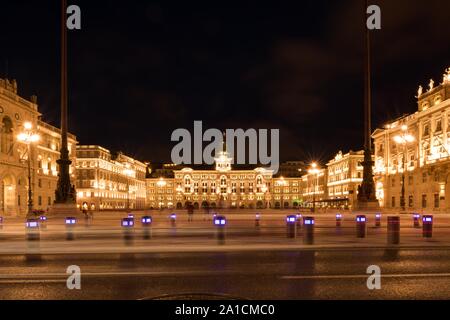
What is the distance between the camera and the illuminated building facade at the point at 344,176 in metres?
123

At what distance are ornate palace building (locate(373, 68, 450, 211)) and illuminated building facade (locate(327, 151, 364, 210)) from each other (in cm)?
2193

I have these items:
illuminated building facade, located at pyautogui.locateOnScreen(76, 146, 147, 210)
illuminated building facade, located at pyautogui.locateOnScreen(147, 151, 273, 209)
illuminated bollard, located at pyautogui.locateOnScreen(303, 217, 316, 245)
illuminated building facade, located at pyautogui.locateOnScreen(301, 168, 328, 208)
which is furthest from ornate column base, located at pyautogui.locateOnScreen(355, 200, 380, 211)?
illuminated building facade, located at pyautogui.locateOnScreen(147, 151, 273, 209)

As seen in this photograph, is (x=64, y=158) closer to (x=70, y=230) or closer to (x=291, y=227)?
(x=70, y=230)

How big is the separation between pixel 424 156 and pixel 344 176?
2202 inches

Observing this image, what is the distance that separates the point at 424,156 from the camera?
74.9m

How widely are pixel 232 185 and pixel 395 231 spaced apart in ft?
573

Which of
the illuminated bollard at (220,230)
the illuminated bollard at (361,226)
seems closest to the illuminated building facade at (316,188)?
the illuminated bollard at (361,226)

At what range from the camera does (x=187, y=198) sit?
188 m

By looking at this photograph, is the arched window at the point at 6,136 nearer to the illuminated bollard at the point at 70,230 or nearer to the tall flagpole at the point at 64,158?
the tall flagpole at the point at 64,158

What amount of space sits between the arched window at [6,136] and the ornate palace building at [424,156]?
5188 cm

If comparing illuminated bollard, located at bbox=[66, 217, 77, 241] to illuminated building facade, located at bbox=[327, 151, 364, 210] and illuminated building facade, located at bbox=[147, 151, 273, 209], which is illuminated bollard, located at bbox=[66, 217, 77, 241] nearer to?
illuminated building facade, located at bbox=[327, 151, 364, 210]

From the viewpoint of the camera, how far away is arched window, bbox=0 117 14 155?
62753 millimetres
